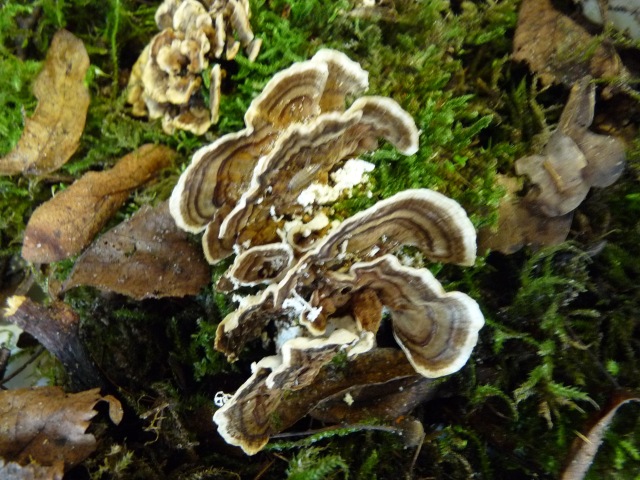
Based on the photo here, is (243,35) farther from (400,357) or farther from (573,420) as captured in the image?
(573,420)

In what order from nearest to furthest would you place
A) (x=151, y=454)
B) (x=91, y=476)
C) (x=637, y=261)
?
(x=91, y=476) → (x=151, y=454) → (x=637, y=261)

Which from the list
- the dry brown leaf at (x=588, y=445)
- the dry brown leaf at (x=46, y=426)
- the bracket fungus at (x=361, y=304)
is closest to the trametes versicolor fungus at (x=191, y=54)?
the bracket fungus at (x=361, y=304)

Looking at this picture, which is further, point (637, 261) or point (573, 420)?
point (637, 261)

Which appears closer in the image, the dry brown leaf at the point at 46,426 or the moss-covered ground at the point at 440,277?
the dry brown leaf at the point at 46,426

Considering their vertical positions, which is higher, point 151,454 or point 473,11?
point 473,11

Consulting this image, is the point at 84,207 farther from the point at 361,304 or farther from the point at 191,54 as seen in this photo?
the point at 361,304

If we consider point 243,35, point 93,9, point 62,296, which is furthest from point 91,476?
point 93,9

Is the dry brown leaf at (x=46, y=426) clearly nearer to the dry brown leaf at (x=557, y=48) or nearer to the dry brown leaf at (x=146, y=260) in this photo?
the dry brown leaf at (x=146, y=260)
